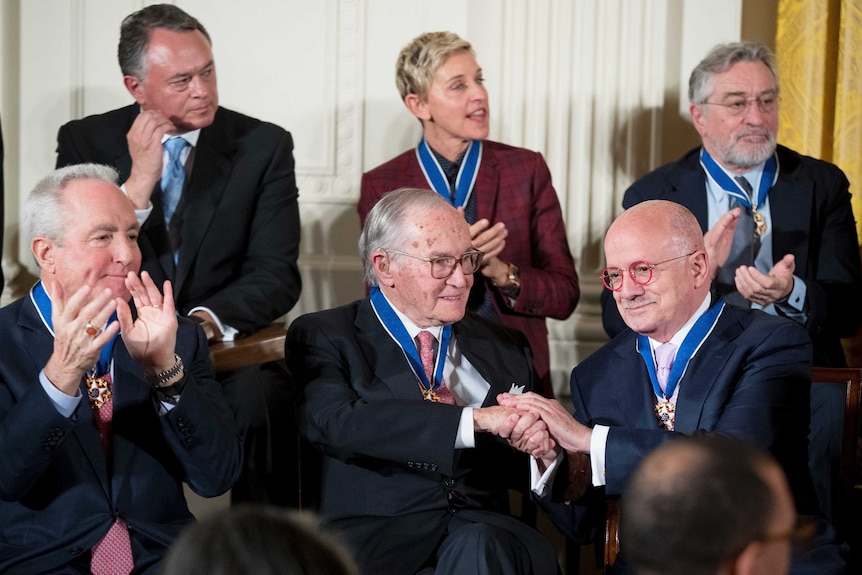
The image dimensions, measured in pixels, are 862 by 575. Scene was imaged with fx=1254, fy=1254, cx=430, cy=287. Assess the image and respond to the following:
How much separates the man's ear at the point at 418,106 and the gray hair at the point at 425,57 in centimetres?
1

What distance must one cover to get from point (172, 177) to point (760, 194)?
2.01 meters

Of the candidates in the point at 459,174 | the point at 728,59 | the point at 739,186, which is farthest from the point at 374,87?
the point at 739,186

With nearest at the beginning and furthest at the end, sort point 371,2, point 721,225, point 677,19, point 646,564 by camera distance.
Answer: point 646,564 → point 721,225 → point 677,19 → point 371,2

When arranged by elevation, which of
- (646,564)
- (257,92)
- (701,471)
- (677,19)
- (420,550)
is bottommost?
(420,550)

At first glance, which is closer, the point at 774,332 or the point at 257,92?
the point at 774,332

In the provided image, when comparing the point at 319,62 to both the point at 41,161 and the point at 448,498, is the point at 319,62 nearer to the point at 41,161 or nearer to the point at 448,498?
the point at 41,161

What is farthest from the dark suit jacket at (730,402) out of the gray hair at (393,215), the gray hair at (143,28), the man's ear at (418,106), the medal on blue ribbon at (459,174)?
the gray hair at (143,28)

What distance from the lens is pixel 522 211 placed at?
4.36 m

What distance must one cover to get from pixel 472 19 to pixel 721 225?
1.79 meters

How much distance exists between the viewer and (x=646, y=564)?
1.54 m

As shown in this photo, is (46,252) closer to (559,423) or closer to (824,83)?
(559,423)

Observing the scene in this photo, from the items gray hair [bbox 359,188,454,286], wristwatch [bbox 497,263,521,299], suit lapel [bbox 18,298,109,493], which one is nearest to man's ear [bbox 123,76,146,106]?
gray hair [bbox 359,188,454,286]

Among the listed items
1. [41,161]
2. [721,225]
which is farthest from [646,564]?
[41,161]

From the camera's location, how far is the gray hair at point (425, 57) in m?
4.45
